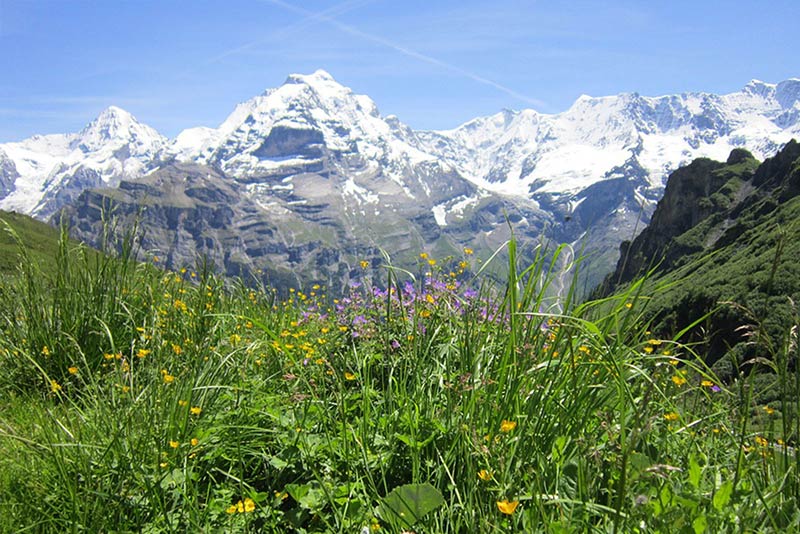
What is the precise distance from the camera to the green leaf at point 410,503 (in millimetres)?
2631

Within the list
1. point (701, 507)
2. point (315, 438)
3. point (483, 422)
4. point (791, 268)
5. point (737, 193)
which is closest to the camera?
point (701, 507)

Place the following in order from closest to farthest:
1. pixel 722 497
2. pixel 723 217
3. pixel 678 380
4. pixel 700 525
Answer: pixel 700 525, pixel 722 497, pixel 678 380, pixel 723 217

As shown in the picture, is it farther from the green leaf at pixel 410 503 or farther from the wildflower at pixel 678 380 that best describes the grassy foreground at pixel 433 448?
the wildflower at pixel 678 380

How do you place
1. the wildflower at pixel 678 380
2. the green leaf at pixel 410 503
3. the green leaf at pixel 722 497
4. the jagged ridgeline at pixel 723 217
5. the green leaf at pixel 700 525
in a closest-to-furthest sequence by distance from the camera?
the green leaf at pixel 700 525, the green leaf at pixel 722 497, the green leaf at pixel 410 503, the wildflower at pixel 678 380, the jagged ridgeline at pixel 723 217

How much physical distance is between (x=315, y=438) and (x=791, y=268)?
49.1 m

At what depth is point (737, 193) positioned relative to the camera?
123 metres

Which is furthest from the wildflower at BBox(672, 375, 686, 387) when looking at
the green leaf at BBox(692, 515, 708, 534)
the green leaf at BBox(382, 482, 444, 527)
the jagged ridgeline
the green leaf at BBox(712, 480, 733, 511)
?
the jagged ridgeline

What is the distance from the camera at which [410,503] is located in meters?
2.67

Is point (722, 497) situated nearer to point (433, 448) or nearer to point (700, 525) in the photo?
point (700, 525)

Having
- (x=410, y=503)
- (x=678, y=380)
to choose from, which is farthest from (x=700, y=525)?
(x=678, y=380)

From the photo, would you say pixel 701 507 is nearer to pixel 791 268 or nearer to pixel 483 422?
pixel 483 422

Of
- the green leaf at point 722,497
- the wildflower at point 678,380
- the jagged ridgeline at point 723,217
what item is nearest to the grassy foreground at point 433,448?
the green leaf at point 722,497

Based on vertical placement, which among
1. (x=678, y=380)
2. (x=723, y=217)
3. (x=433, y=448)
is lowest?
(x=723, y=217)

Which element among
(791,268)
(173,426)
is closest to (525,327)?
(173,426)
